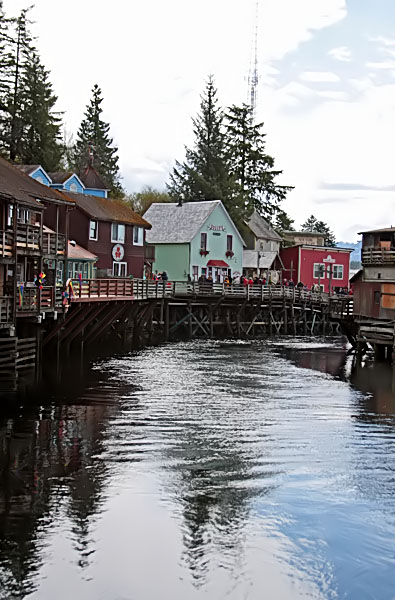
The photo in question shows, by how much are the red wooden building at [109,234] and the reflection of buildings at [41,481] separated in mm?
29789

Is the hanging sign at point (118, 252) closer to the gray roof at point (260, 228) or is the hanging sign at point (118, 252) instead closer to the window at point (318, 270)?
the gray roof at point (260, 228)

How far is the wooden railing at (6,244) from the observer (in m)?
29.2

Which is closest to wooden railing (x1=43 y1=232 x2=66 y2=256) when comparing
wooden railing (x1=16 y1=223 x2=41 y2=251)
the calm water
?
wooden railing (x1=16 y1=223 x2=41 y2=251)

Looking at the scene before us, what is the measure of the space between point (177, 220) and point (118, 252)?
13005 mm

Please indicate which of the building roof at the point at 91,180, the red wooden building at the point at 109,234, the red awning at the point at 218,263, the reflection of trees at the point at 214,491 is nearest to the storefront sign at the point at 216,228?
the red awning at the point at 218,263

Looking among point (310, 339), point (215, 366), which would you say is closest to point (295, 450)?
point (215, 366)

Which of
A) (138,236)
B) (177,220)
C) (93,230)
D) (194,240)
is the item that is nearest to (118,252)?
(138,236)

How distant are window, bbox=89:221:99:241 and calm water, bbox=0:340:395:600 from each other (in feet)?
86.3

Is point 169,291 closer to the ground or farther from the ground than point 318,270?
closer to the ground

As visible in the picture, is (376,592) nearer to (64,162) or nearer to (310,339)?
(310,339)

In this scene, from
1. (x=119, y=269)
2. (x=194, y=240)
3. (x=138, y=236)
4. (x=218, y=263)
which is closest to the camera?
(x=119, y=269)

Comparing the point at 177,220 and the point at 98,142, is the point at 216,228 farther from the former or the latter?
the point at 98,142

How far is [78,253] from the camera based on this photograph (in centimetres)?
4931

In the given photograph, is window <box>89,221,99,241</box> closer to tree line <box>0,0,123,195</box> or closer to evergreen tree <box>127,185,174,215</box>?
tree line <box>0,0,123,195</box>
